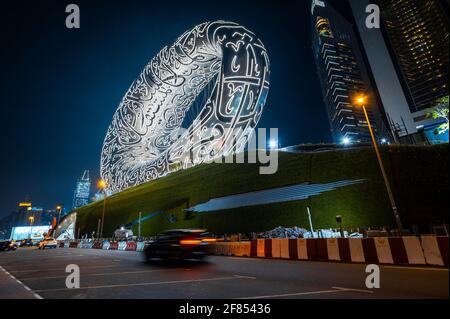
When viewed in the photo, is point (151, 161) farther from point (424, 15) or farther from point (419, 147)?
point (424, 15)

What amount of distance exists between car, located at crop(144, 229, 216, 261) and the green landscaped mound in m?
16.0

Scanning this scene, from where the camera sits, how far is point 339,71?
524ft

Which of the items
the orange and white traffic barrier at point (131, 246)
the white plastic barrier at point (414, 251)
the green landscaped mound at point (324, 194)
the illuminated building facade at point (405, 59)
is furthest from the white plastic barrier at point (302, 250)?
the illuminated building facade at point (405, 59)

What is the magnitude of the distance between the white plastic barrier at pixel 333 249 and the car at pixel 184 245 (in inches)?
209

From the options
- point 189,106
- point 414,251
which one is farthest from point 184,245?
point 189,106

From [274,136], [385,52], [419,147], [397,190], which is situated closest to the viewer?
[397,190]

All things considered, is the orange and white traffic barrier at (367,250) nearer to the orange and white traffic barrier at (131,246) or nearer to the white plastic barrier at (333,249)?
the white plastic barrier at (333,249)

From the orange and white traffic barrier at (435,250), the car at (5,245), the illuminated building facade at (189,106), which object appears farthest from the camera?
the car at (5,245)

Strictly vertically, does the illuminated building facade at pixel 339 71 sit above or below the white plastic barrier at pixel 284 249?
above

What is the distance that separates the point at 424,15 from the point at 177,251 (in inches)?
3647

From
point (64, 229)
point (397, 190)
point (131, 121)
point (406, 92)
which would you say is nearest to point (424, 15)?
point (406, 92)

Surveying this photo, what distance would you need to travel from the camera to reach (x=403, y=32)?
258ft

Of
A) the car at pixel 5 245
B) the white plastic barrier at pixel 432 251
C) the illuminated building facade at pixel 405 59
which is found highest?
the illuminated building facade at pixel 405 59

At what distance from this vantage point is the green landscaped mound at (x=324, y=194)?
2112 cm
